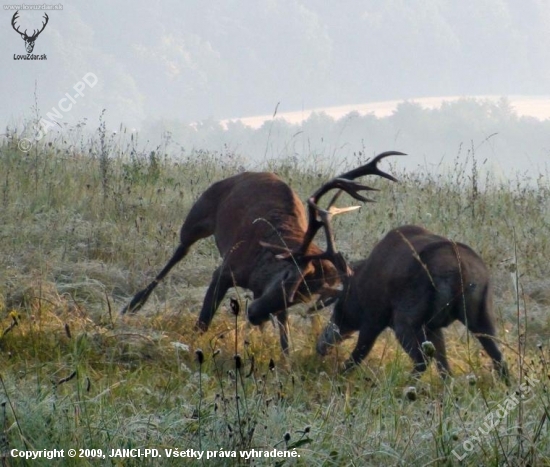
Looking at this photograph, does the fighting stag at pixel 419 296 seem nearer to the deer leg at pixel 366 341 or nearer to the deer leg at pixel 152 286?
the deer leg at pixel 366 341

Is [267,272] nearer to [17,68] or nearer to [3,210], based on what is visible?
[3,210]

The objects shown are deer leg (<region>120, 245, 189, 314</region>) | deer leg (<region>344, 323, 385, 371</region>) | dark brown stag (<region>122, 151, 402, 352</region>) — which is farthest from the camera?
deer leg (<region>120, 245, 189, 314</region>)

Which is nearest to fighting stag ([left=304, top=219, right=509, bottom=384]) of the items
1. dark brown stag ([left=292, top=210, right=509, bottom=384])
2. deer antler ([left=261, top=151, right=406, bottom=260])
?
dark brown stag ([left=292, top=210, right=509, bottom=384])

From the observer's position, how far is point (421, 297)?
5793 millimetres

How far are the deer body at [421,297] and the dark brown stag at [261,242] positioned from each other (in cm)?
41

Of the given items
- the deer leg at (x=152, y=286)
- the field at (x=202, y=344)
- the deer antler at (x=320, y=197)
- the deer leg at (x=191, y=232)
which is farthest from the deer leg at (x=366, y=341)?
the deer leg at (x=191, y=232)

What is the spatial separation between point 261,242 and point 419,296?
49.6 inches

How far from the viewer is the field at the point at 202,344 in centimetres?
374

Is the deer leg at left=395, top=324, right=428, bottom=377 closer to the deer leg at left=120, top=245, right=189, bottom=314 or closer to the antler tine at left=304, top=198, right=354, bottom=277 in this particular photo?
the antler tine at left=304, top=198, right=354, bottom=277

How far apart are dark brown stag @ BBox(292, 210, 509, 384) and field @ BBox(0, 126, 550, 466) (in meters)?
0.14

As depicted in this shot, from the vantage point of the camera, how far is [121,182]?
428 inches

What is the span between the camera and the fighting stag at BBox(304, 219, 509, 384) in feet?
18.7

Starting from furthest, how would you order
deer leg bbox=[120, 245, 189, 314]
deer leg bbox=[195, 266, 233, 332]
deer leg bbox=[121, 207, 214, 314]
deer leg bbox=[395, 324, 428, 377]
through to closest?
1. deer leg bbox=[121, 207, 214, 314]
2. deer leg bbox=[120, 245, 189, 314]
3. deer leg bbox=[195, 266, 233, 332]
4. deer leg bbox=[395, 324, 428, 377]

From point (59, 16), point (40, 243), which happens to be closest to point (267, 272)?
point (40, 243)
